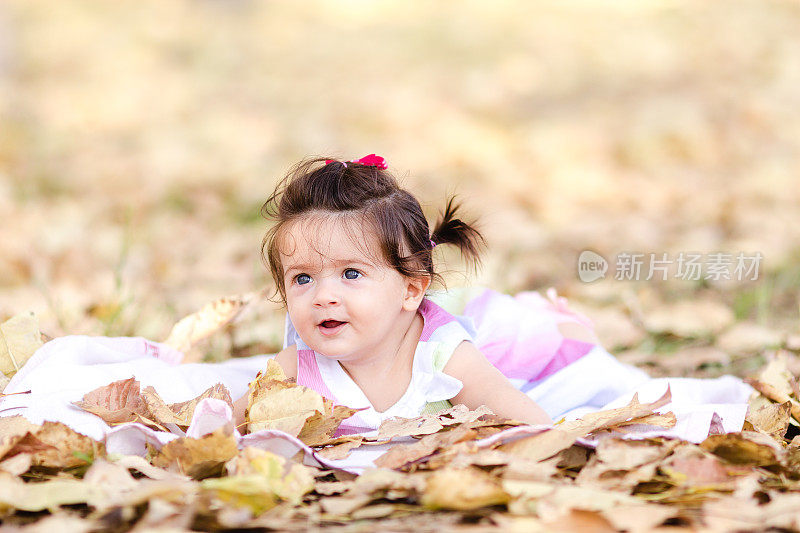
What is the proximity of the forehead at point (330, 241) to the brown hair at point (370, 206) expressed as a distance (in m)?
0.02

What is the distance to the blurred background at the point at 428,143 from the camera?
269cm

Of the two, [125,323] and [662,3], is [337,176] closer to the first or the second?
[125,323]

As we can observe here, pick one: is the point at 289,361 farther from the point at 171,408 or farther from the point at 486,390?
the point at 486,390

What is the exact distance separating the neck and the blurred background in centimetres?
34

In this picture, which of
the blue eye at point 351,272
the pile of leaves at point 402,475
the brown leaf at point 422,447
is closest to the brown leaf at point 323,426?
the pile of leaves at point 402,475

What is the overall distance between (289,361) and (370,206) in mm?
383

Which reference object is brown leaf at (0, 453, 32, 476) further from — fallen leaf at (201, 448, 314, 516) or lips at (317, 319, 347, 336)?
lips at (317, 319, 347, 336)

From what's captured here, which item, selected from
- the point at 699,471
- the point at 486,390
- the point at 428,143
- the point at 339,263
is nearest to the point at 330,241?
the point at 339,263

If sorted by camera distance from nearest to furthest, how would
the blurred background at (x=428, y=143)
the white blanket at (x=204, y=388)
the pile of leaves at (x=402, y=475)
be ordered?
the pile of leaves at (x=402, y=475), the white blanket at (x=204, y=388), the blurred background at (x=428, y=143)

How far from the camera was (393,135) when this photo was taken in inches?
205

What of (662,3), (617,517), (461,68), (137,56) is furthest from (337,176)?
(662,3)

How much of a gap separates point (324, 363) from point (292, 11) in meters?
7.41

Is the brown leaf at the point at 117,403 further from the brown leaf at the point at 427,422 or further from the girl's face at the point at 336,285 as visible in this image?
the brown leaf at the point at 427,422

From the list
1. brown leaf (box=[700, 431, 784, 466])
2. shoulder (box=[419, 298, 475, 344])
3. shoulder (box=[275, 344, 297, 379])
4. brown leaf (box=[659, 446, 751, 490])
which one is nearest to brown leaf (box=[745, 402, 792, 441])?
brown leaf (box=[700, 431, 784, 466])
